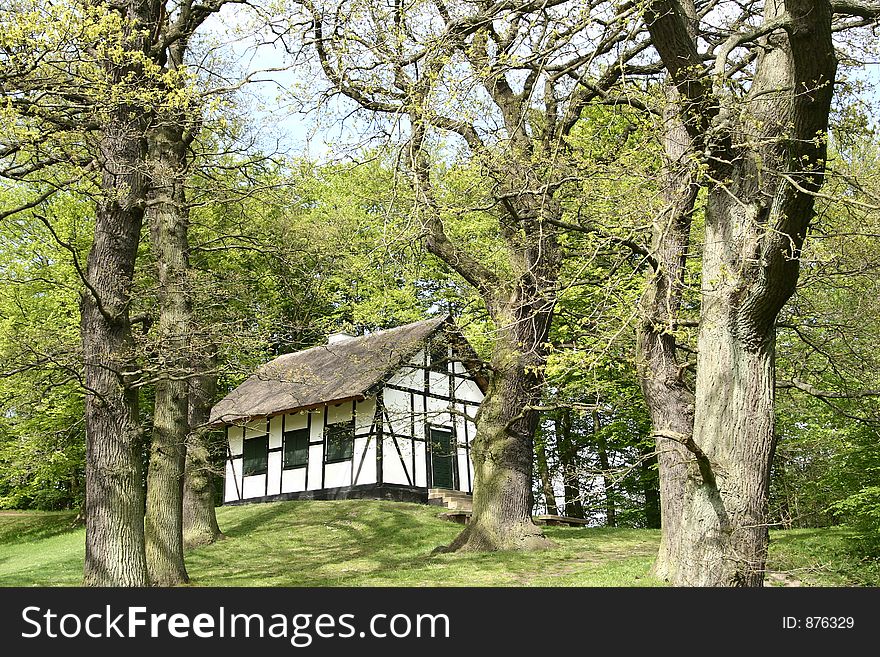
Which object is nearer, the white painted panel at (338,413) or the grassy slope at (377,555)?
the grassy slope at (377,555)

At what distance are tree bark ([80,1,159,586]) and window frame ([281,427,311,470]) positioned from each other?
519 inches

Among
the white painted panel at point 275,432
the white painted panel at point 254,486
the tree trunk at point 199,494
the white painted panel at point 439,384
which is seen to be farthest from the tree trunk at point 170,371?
the white painted panel at point 254,486

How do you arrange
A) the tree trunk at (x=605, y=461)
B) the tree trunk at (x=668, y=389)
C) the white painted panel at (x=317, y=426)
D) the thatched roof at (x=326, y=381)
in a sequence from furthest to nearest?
1. the tree trunk at (x=605, y=461)
2. the white painted panel at (x=317, y=426)
3. the thatched roof at (x=326, y=381)
4. the tree trunk at (x=668, y=389)

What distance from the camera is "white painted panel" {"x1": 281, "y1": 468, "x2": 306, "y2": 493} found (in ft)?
77.3

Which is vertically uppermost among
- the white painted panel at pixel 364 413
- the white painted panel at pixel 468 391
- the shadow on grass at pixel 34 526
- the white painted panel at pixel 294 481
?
the white painted panel at pixel 468 391

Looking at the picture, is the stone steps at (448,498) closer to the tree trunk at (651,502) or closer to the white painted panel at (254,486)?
the white painted panel at (254,486)

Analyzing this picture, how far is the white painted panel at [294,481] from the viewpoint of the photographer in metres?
23.6

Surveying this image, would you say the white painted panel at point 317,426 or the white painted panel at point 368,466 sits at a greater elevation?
the white painted panel at point 317,426

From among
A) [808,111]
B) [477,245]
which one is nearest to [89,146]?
[808,111]

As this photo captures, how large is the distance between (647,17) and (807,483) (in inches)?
656

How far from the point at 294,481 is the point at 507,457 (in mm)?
11446

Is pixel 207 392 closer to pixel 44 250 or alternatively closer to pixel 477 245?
pixel 477 245

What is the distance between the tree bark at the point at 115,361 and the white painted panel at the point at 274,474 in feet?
45.6

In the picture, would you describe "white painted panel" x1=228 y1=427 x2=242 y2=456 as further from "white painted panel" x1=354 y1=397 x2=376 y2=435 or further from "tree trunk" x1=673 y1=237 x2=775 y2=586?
"tree trunk" x1=673 y1=237 x2=775 y2=586
